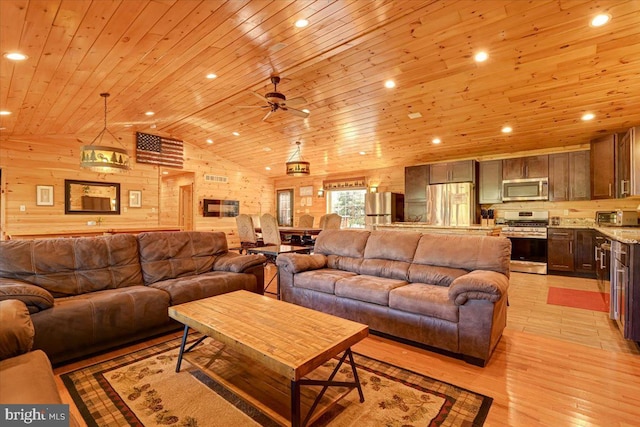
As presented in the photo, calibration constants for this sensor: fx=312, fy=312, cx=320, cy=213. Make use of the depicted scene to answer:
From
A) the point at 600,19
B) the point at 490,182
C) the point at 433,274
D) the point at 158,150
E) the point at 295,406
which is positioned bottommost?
the point at 295,406

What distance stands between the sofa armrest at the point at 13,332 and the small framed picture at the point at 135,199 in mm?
6219

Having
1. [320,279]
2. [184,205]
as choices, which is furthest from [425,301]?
[184,205]

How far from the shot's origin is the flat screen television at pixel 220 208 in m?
8.68

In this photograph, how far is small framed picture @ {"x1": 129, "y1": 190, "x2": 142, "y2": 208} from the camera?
7.21m

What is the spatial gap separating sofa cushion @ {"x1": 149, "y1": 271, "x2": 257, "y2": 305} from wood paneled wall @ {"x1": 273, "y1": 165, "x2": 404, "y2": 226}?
17.9 ft

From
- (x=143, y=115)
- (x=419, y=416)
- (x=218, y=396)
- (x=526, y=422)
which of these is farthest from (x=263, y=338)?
(x=143, y=115)

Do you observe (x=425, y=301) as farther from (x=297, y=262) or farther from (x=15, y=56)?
(x=15, y=56)

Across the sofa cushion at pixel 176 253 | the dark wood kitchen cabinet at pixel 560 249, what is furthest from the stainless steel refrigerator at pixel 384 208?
the sofa cushion at pixel 176 253

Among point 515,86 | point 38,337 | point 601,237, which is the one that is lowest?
point 38,337

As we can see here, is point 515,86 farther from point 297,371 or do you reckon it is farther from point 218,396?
point 218,396

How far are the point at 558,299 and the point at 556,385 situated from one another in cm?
267

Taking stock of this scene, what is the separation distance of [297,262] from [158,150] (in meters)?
5.75

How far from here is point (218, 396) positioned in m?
2.03

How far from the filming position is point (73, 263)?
2.96m
